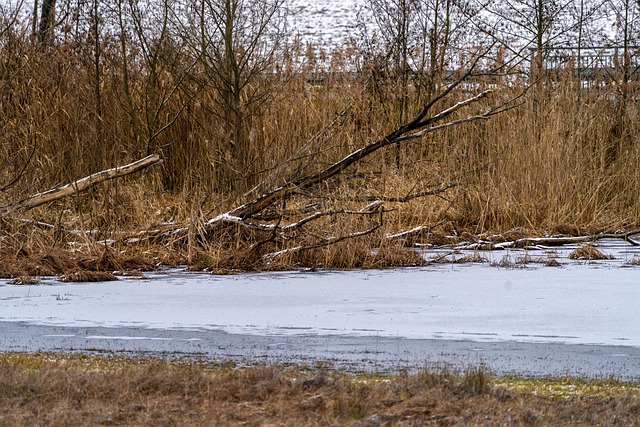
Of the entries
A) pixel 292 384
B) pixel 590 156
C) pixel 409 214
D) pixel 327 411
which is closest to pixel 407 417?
pixel 327 411

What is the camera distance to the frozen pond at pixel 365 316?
497 centimetres

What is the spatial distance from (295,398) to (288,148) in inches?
318

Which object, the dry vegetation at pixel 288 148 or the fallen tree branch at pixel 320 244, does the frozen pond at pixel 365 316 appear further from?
the dry vegetation at pixel 288 148

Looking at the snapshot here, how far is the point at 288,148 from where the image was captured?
1173 cm

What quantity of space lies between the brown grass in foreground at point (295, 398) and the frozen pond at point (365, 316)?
1.86 feet

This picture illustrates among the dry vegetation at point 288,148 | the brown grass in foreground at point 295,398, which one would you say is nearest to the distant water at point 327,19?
the dry vegetation at point 288,148

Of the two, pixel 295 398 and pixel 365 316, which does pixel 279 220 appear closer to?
pixel 365 316

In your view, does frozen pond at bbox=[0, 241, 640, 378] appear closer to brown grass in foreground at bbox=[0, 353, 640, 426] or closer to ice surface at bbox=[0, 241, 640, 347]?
ice surface at bbox=[0, 241, 640, 347]

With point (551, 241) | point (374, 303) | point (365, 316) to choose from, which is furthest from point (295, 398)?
point (551, 241)

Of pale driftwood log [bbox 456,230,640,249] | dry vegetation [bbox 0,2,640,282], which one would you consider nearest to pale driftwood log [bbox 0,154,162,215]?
dry vegetation [bbox 0,2,640,282]

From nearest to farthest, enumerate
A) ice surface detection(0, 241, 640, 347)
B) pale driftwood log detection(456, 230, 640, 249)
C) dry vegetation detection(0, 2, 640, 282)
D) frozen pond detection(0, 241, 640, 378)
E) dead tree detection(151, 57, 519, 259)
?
frozen pond detection(0, 241, 640, 378) → ice surface detection(0, 241, 640, 347) → dead tree detection(151, 57, 519, 259) → pale driftwood log detection(456, 230, 640, 249) → dry vegetation detection(0, 2, 640, 282)

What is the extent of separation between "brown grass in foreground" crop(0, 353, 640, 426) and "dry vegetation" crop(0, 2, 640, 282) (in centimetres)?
513

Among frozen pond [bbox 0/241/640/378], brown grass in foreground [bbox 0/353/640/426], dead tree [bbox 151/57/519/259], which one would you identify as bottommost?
brown grass in foreground [bbox 0/353/640/426]

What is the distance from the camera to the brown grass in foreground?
3.53m
